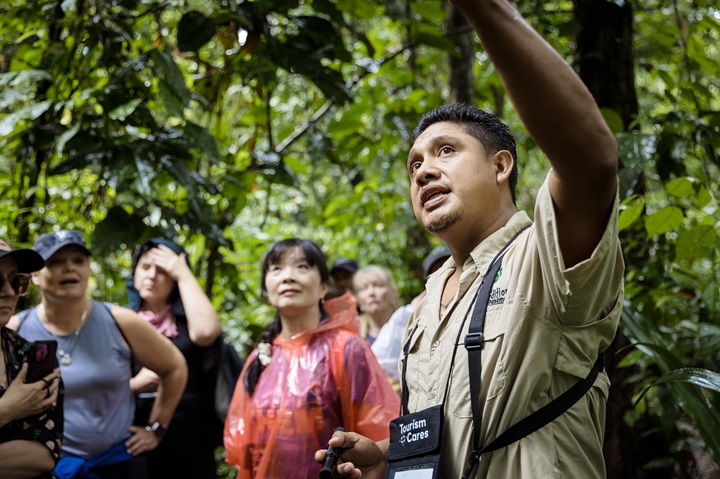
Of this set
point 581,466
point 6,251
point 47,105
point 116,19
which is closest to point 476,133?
point 581,466

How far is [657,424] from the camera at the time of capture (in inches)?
143

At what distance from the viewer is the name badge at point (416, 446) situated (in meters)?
1.50

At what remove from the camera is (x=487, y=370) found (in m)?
1.47

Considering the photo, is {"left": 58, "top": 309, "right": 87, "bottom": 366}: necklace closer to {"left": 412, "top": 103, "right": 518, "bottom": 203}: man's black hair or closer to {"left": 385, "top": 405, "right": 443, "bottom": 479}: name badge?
{"left": 385, "top": 405, "right": 443, "bottom": 479}: name badge

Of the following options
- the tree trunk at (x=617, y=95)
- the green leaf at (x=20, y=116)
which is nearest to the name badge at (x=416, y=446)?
the tree trunk at (x=617, y=95)

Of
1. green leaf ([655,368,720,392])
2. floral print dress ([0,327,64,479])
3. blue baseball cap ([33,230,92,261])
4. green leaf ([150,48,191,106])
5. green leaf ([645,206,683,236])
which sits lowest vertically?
green leaf ([655,368,720,392])

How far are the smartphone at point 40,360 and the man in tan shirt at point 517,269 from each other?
1356 mm

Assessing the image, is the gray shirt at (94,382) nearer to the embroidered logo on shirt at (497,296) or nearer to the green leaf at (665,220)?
the embroidered logo on shirt at (497,296)

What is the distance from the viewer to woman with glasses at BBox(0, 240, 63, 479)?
91.1 inches

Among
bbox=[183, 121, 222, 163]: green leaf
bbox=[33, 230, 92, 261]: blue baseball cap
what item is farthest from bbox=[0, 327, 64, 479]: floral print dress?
bbox=[183, 121, 222, 163]: green leaf

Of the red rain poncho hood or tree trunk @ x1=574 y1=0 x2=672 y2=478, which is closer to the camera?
the red rain poncho hood

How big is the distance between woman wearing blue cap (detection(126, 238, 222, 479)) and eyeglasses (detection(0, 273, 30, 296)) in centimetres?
103

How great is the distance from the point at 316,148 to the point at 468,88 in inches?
58.2


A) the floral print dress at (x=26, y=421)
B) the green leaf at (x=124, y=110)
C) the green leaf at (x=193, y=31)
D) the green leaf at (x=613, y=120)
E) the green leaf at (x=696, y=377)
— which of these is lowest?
the green leaf at (x=696, y=377)
